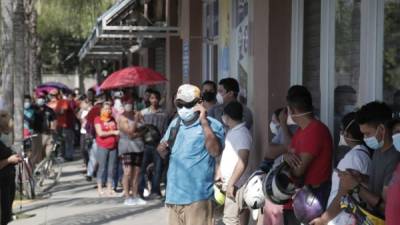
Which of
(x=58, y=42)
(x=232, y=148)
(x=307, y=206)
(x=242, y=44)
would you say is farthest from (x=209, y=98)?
(x=58, y=42)

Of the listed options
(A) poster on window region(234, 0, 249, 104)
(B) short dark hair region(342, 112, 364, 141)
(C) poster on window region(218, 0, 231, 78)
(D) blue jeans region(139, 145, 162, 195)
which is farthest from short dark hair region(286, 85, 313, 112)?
(D) blue jeans region(139, 145, 162, 195)

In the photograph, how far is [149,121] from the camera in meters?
11.1

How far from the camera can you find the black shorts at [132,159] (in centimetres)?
1099

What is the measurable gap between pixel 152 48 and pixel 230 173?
13534 millimetres

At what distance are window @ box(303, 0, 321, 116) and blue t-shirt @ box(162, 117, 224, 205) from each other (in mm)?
1552

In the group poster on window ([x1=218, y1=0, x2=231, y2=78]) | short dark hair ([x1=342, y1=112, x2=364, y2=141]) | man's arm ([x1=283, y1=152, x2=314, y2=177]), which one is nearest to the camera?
short dark hair ([x1=342, y1=112, x2=364, y2=141])

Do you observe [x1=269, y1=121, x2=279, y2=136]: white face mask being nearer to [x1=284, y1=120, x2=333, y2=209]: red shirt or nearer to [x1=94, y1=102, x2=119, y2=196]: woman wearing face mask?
[x1=284, y1=120, x2=333, y2=209]: red shirt

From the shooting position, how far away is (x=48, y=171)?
541 inches

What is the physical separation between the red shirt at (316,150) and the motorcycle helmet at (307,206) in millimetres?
209

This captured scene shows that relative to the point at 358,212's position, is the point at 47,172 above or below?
below

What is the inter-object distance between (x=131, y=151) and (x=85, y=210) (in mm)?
1139

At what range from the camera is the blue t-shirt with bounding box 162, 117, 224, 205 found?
609 cm

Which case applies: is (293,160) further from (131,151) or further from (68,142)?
(68,142)

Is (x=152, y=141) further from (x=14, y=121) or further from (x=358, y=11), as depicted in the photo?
(x=358, y=11)
